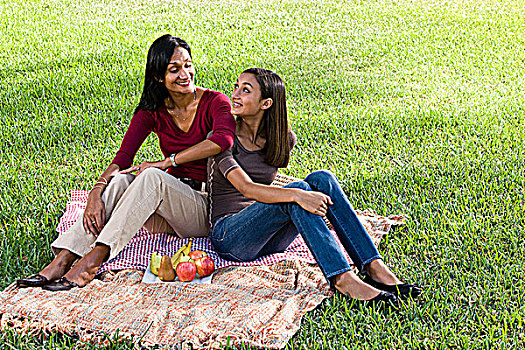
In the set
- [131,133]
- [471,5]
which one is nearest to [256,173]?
[131,133]

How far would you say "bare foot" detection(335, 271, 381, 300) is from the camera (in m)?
3.39

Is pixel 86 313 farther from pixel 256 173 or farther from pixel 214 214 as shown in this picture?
pixel 256 173

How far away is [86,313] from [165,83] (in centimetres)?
164

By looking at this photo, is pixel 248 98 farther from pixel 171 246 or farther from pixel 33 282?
pixel 33 282

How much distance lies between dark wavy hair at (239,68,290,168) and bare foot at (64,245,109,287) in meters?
1.19

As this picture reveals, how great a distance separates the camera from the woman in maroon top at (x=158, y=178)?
3689 millimetres

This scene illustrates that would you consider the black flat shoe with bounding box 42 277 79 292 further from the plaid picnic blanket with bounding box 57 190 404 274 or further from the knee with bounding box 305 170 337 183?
the knee with bounding box 305 170 337 183

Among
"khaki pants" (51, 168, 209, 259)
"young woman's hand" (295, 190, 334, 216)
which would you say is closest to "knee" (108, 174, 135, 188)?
"khaki pants" (51, 168, 209, 259)

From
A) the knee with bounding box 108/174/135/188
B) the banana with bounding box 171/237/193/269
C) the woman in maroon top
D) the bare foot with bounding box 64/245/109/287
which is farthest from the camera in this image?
the knee with bounding box 108/174/135/188

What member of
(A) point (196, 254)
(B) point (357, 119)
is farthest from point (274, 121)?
(B) point (357, 119)

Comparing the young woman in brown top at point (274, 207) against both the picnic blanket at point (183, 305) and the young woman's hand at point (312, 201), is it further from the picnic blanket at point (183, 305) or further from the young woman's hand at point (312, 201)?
the picnic blanket at point (183, 305)

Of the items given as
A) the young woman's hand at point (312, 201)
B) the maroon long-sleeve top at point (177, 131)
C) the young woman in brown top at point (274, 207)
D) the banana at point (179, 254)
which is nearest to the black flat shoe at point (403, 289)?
the young woman in brown top at point (274, 207)

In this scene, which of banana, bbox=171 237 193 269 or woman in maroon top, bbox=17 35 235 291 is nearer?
woman in maroon top, bbox=17 35 235 291

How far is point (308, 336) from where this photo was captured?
10.7 feet
